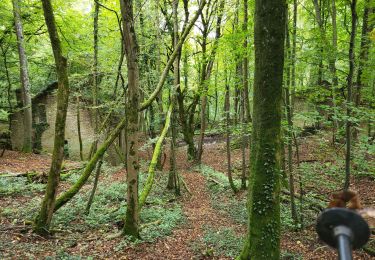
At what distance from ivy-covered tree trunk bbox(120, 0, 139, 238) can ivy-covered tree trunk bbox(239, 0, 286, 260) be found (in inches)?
107

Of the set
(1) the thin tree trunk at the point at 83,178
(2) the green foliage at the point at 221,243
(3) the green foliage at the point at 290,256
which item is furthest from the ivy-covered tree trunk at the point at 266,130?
(1) the thin tree trunk at the point at 83,178

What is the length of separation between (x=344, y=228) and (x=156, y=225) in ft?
23.1

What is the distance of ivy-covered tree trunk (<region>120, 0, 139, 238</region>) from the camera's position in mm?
5809

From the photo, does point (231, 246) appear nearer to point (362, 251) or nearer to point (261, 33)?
point (362, 251)

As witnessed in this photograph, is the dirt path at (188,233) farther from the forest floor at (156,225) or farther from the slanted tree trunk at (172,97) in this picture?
the slanted tree trunk at (172,97)

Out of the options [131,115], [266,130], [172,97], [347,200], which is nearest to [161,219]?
[131,115]

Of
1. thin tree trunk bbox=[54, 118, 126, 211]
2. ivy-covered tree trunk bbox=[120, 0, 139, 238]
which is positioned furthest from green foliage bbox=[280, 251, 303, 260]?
thin tree trunk bbox=[54, 118, 126, 211]

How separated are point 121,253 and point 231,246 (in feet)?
8.26

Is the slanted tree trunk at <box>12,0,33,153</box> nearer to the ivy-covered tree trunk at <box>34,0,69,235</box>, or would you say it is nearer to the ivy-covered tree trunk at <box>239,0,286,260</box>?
the ivy-covered tree trunk at <box>34,0,69,235</box>

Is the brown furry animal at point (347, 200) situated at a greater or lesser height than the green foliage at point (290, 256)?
greater

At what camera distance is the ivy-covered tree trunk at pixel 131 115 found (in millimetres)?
5809

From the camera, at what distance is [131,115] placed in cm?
622

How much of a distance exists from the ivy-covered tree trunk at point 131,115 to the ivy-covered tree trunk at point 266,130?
8.92 ft

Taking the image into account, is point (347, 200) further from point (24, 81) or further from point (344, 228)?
point (24, 81)
